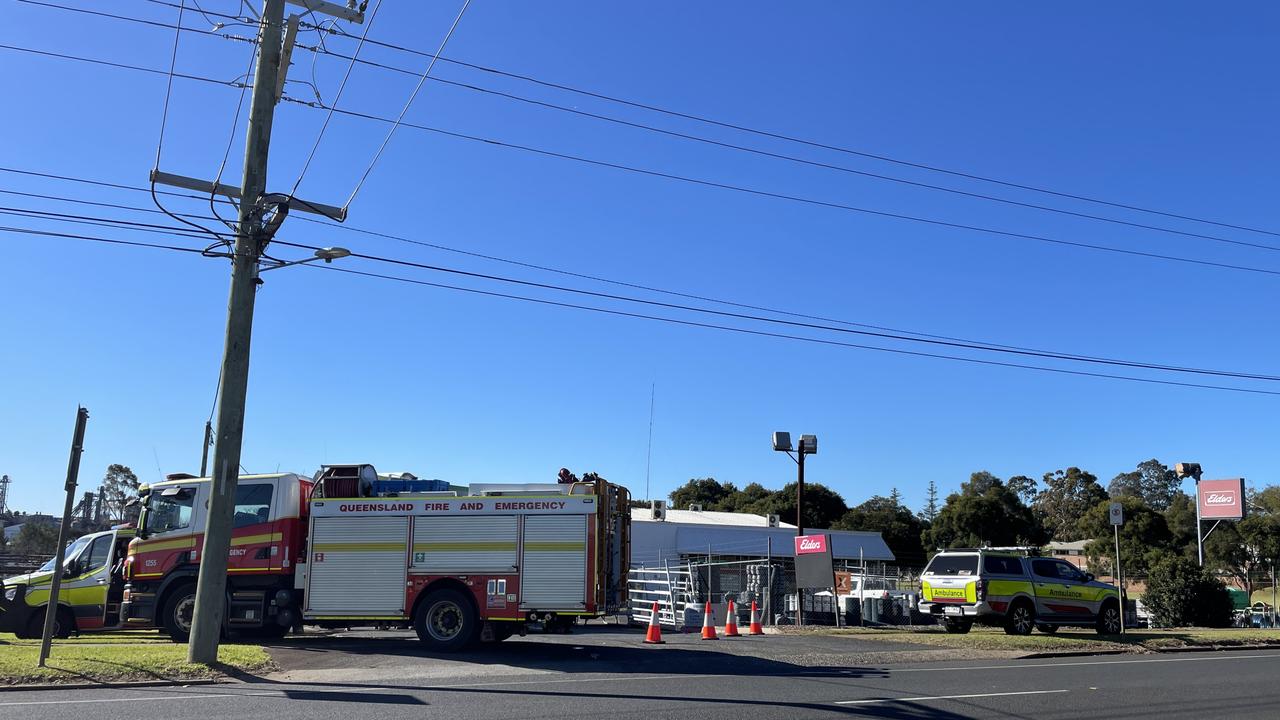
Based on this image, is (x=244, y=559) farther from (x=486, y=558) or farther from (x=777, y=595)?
(x=777, y=595)

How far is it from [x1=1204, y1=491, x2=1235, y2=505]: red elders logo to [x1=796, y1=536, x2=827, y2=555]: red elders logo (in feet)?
86.6

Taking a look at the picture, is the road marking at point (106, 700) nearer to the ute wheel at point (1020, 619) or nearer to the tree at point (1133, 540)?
the ute wheel at point (1020, 619)

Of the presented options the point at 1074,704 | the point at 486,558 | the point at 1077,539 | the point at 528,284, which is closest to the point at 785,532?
the point at 528,284

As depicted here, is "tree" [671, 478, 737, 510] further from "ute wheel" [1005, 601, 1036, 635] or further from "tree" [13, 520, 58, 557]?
"ute wheel" [1005, 601, 1036, 635]

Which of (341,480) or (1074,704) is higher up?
(341,480)

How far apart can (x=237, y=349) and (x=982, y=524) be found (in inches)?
3067

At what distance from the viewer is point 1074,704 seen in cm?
1070

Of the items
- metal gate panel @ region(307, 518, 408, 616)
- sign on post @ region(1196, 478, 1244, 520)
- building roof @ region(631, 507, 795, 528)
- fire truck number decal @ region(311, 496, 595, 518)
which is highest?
sign on post @ region(1196, 478, 1244, 520)

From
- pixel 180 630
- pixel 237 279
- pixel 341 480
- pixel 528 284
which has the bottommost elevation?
pixel 180 630

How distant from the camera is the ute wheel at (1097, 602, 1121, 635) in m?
22.2

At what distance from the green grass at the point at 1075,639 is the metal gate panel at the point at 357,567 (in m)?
9.56

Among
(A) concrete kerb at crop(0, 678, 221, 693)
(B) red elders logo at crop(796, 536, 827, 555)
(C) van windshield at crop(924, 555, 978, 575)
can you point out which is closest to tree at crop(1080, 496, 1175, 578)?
(C) van windshield at crop(924, 555, 978, 575)

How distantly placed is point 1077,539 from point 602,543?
277 feet

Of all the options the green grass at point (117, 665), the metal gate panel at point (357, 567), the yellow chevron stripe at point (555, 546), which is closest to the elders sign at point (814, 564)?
the yellow chevron stripe at point (555, 546)
